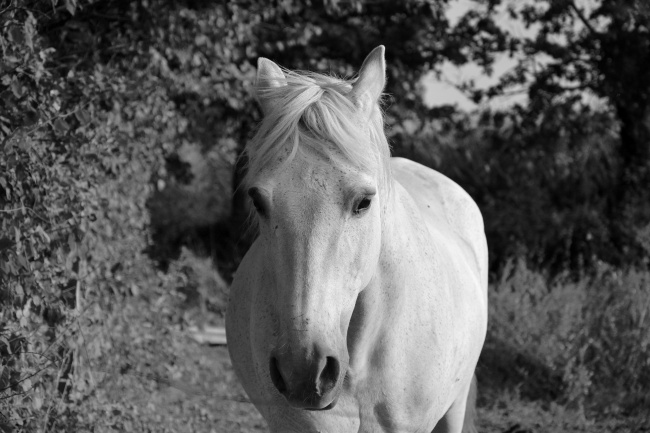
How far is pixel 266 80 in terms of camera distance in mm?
2943

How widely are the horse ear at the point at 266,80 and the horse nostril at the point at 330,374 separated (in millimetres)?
915

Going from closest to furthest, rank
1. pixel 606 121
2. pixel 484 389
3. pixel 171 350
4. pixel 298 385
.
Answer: pixel 298 385 → pixel 171 350 → pixel 484 389 → pixel 606 121

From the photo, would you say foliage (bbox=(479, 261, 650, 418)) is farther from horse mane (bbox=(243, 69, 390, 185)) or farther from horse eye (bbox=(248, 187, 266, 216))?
horse eye (bbox=(248, 187, 266, 216))

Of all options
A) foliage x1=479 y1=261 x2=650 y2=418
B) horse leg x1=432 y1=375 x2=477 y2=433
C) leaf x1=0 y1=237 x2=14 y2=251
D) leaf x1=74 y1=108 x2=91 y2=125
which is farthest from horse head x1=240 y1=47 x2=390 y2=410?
foliage x1=479 y1=261 x2=650 y2=418

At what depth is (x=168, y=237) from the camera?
15375 millimetres

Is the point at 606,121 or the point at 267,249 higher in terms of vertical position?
the point at 267,249

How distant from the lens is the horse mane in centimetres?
260

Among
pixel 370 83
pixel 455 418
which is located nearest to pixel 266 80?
pixel 370 83

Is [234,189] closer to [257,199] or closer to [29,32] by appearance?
[29,32]

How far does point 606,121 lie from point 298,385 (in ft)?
27.7

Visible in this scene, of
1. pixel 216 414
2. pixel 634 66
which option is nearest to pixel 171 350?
pixel 216 414

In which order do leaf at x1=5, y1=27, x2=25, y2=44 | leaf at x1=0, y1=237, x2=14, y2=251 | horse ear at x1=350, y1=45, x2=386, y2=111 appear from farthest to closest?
leaf at x1=5, y1=27, x2=25, y2=44
leaf at x1=0, y1=237, x2=14, y2=251
horse ear at x1=350, y1=45, x2=386, y2=111

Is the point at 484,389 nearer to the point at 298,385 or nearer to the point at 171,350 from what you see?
the point at 171,350

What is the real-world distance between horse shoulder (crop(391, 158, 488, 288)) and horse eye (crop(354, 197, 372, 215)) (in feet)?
4.57
